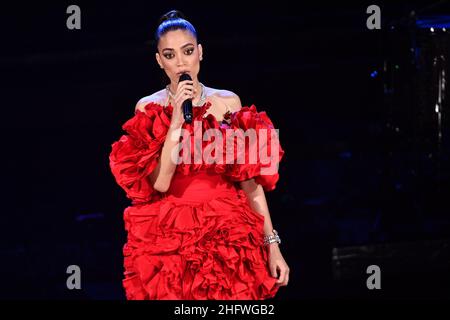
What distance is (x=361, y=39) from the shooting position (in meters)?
4.86

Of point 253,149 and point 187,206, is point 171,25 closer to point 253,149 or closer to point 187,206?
point 253,149

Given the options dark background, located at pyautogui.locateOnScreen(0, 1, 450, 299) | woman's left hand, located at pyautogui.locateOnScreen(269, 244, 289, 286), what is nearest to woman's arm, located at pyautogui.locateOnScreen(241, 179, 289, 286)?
woman's left hand, located at pyautogui.locateOnScreen(269, 244, 289, 286)

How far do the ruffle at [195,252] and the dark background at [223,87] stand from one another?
1947 millimetres

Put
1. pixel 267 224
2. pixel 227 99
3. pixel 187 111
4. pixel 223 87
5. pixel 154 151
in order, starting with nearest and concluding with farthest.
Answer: pixel 187 111 → pixel 154 151 → pixel 267 224 → pixel 227 99 → pixel 223 87

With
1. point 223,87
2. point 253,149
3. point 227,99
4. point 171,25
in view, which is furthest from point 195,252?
point 223,87

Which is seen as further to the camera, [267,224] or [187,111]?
[267,224]

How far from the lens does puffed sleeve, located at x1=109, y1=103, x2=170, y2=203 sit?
218cm

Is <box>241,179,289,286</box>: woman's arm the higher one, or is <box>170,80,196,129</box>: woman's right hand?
<box>170,80,196,129</box>: woman's right hand

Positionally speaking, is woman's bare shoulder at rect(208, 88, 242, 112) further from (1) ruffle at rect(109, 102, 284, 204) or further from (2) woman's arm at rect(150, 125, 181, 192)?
(2) woman's arm at rect(150, 125, 181, 192)

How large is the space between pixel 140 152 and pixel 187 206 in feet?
0.74

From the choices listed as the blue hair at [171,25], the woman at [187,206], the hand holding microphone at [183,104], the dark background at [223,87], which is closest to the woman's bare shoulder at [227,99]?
the woman at [187,206]

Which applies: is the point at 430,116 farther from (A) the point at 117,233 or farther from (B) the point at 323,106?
(A) the point at 117,233

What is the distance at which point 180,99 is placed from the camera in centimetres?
208

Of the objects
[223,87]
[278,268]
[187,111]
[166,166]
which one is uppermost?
[223,87]
